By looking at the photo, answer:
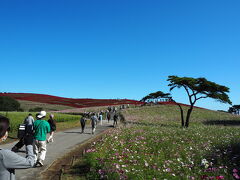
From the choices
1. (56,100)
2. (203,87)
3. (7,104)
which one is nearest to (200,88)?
(203,87)

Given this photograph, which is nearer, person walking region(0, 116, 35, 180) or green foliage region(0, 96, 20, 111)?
person walking region(0, 116, 35, 180)

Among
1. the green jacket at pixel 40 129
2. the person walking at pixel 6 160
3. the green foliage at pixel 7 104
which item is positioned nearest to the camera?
the person walking at pixel 6 160

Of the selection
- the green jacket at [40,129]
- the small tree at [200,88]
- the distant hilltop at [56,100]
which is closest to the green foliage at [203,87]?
the small tree at [200,88]

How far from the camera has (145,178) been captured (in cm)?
500

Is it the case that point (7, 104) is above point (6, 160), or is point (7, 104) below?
above

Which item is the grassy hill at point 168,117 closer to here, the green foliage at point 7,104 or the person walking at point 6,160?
the green foliage at point 7,104

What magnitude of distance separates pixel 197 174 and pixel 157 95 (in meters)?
28.4

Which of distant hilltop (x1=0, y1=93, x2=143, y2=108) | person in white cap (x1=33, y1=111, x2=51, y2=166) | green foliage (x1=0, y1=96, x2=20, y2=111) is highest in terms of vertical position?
distant hilltop (x1=0, y1=93, x2=143, y2=108)

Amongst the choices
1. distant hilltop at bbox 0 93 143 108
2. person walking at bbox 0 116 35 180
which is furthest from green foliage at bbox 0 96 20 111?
person walking at bbox 0 116 35 180

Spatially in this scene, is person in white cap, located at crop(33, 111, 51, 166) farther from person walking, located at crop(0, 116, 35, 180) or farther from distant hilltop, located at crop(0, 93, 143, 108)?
distant hilltop, located at crop(0, 93, 143, 108)

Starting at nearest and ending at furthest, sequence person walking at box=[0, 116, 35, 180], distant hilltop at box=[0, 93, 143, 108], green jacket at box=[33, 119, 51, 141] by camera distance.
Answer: person walking at box=[0, 116, 35, 180] → green jacket at box=[33, 119, 51, 141] → distant hilltop at box=[0, 93, 143, 108]

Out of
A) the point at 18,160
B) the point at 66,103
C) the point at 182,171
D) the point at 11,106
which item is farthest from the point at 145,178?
the point at 66,103

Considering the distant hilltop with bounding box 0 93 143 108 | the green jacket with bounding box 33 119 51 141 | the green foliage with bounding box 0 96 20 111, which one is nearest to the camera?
the green jacket with bounding box 33 119 51 141

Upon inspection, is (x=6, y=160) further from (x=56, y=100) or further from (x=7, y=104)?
(x=56, y=100)
